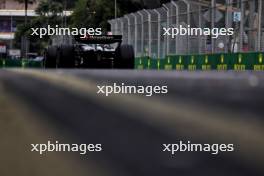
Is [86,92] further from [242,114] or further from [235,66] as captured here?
[235,66]

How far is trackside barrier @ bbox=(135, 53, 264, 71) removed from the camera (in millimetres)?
24312

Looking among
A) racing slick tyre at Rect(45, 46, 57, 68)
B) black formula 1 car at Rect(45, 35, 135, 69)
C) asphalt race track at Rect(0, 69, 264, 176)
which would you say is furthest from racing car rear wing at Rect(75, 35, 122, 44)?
asphalt race track at Rect(0, 69, 264, 176)

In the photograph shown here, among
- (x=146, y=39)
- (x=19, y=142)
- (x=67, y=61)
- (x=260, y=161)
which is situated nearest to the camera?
(x=260, y=161)

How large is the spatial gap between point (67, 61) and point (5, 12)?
323 ft

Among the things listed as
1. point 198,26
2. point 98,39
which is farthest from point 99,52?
point 198,26

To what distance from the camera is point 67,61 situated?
82.8 feet

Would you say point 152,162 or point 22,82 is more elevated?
point 22,82

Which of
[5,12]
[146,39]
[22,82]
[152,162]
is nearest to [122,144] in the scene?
[152,162]

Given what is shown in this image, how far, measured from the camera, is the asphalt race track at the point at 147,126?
397 centimetres

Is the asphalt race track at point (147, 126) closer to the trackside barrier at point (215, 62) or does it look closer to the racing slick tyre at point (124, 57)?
the trackside barrier at point (215, 62)

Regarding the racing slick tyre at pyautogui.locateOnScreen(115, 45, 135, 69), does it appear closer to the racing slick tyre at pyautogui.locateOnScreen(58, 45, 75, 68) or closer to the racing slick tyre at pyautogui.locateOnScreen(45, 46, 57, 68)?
the racing slick tyre at pyautogui.locateOnScreen(58, 45, 75, 68)

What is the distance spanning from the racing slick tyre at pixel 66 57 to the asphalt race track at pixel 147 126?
19.8 metres

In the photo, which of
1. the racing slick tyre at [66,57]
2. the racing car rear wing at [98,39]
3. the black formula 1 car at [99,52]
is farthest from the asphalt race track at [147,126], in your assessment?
the racing car rear wing at [98,39]

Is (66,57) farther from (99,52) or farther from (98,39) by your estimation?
(99,52)
